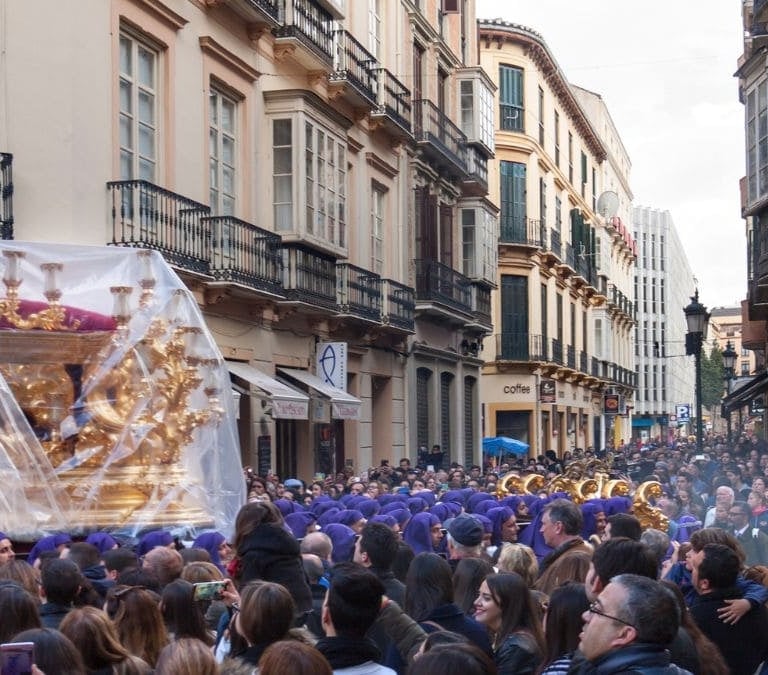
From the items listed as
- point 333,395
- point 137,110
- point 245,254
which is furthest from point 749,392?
point 137,110

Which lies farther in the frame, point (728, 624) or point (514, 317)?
point (514, 317)

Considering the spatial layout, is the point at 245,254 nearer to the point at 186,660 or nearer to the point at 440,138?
the point at 440,138

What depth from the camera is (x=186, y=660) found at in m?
5.11

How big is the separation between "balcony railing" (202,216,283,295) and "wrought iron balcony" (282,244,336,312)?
0.32 meters

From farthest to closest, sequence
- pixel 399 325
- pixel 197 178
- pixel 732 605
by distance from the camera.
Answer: pixel 399 325
pixel 197 178
pixel 732 605

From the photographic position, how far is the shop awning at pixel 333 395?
24047 mm

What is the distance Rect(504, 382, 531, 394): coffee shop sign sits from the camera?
153 feet

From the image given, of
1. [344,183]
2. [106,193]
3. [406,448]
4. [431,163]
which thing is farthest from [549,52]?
[106,193]

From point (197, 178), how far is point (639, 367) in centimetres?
9311

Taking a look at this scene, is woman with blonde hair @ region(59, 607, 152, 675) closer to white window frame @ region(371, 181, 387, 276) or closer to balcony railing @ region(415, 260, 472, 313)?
white window frame @ region(371, 181, 387, 276)

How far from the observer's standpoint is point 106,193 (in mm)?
17641

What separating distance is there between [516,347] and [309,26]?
23.8m

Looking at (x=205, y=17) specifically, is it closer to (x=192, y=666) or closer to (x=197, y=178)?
(x=197, y=178)

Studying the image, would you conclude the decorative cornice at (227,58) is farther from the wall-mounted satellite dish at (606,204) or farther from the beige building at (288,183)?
the wall-mounted satellite dish at (606,204)
